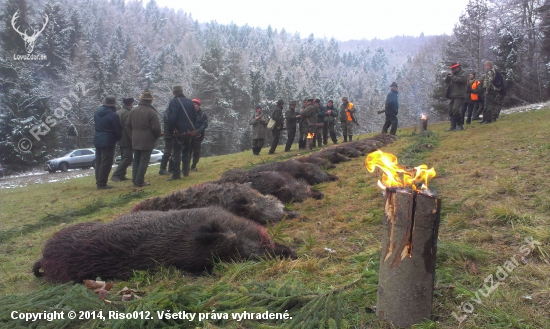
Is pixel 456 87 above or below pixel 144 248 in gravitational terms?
above

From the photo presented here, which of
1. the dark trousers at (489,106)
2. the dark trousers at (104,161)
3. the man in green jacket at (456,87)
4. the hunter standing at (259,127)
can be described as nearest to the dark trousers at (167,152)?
the dark trousers at (104,161)

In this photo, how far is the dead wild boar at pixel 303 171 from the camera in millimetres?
7449

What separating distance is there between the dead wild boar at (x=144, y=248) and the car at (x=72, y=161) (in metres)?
27.2

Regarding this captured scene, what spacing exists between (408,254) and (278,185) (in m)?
4.29

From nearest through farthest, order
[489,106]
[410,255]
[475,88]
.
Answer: [410,255], [489,106], [475,88]

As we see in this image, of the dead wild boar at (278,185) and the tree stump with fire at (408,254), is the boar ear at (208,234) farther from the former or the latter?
the dead wild boar at (278,185)

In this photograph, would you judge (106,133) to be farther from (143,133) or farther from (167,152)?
(167,152)

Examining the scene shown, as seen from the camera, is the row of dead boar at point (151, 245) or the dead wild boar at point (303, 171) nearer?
the row of dead boar at point (151, 245)

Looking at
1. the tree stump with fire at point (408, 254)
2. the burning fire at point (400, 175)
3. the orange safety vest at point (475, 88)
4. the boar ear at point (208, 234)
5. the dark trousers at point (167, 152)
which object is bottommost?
the dark trousers at point (167, 152)

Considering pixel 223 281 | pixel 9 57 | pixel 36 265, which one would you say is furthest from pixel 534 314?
pixel 9 57

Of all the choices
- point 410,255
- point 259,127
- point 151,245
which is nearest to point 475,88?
point 259,127

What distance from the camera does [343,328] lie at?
7.54 feet

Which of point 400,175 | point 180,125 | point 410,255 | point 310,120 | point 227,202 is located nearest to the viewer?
point 410,255

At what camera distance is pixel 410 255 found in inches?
90.6
